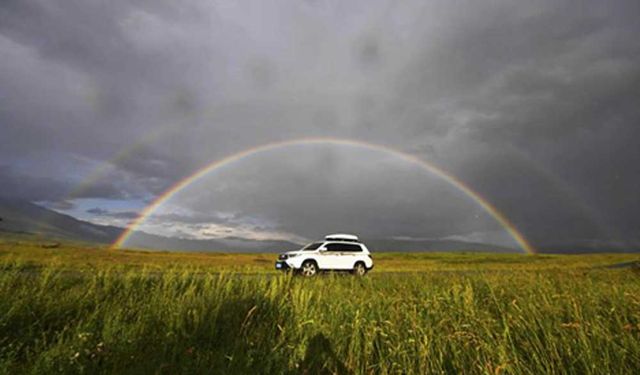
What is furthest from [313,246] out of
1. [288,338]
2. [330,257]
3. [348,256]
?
[288,338]

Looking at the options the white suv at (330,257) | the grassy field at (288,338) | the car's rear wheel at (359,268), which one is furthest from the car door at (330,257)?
the grassy field at (288,338)

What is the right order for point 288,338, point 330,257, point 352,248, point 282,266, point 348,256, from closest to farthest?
Result: point 288,338
point 282,266
point 330,257
point 348,256
point 352,248

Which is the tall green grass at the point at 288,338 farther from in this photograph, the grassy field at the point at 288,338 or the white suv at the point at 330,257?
the white suv at the point at 330,257

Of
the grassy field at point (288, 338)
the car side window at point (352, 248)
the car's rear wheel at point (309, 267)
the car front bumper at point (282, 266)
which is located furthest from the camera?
the car side window at point (352, 248)

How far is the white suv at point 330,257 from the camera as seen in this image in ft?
75.5

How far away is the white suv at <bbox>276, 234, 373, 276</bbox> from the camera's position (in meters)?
23.0

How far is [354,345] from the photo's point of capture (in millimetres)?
5074

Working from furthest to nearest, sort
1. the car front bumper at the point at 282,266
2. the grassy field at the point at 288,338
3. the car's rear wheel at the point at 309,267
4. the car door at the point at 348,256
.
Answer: the car door at the point at 348,256
the car front bumper at the point at 282,266
the car's rear wheel at the point at 309,267
the grassy field at the point at 288,338

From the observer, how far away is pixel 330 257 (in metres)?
23.7

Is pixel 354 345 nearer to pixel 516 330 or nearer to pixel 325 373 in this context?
pixel 325 373

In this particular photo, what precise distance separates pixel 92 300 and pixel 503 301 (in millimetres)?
7769

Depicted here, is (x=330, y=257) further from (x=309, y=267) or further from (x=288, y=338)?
(x=288, y=338)

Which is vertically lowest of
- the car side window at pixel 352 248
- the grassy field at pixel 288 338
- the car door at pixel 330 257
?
the grassy field at pixel 288 338

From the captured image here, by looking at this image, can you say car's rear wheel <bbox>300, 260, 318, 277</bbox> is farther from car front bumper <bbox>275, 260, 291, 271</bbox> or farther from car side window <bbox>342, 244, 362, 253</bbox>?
car side window <bbox>342, 244, 362, 253</bbox>
